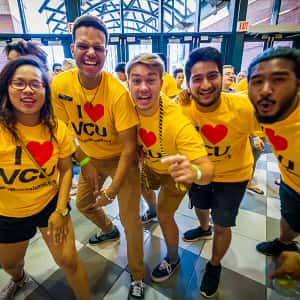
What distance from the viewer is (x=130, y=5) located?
268 inches

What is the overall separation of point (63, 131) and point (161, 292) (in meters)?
1.29

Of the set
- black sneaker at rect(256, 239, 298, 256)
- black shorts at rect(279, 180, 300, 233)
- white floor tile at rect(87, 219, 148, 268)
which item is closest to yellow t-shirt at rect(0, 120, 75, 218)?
white floor tile at rect(87, 219, 148, 268)

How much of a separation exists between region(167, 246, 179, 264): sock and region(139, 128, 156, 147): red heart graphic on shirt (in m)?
0.86

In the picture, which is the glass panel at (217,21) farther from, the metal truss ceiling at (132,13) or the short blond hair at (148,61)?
the short blond hair at (148,61)

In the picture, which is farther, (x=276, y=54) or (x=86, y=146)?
(x=86, y=146)

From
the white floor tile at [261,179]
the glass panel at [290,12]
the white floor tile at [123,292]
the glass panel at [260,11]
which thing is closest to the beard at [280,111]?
the white floor tile at [123,292]

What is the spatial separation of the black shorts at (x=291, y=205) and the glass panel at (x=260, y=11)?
8042mm

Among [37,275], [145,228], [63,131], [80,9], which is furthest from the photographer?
[80,9]

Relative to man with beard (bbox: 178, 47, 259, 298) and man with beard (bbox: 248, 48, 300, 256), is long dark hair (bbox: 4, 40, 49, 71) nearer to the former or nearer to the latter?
man with beard (bbox: 178, 47, 259, 298)

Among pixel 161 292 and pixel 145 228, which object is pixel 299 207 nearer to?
pixel 161 292

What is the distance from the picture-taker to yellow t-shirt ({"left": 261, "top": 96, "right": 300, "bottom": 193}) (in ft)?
3.28

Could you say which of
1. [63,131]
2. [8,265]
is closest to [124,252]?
[8,265]

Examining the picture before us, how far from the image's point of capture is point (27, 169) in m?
0.95

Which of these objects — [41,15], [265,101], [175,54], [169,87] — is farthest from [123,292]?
[41,15]
